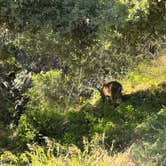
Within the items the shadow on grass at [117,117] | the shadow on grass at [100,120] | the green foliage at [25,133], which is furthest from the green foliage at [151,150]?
the green foliage at [25,133]

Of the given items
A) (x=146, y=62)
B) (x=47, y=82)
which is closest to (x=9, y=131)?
(x=47, y=82)

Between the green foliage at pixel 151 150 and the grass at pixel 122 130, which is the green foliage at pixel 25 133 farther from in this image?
the green foliage at pixel 151 150

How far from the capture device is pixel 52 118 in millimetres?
9977

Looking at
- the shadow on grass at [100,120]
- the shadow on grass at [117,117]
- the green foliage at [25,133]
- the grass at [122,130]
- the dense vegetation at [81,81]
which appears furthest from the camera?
the green foliage at [25,133]

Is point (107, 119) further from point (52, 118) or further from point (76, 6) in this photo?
point (76, 6)

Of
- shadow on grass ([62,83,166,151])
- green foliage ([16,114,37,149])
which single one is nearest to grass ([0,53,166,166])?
shadow on grass ([62,83,166,151])

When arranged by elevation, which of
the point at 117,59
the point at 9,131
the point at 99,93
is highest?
the point at 117,59

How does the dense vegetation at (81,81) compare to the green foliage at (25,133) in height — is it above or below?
above

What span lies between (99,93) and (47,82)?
123cm

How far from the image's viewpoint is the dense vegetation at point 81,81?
20.8 feet

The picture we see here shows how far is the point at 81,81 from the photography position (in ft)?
41.2

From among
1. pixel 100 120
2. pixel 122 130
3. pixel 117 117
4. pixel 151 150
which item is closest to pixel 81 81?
pixel 117 117

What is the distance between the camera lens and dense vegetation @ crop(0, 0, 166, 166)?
634 centimetres

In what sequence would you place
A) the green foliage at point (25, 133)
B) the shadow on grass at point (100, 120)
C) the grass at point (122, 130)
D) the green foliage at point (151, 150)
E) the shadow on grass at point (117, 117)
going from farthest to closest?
the green foliage at point (25, 133), the shadow on grass at point (100, 120), the shadow on grass at point (117, 117), the grass at point (122, 130), the green foliage at point (151, 150)
